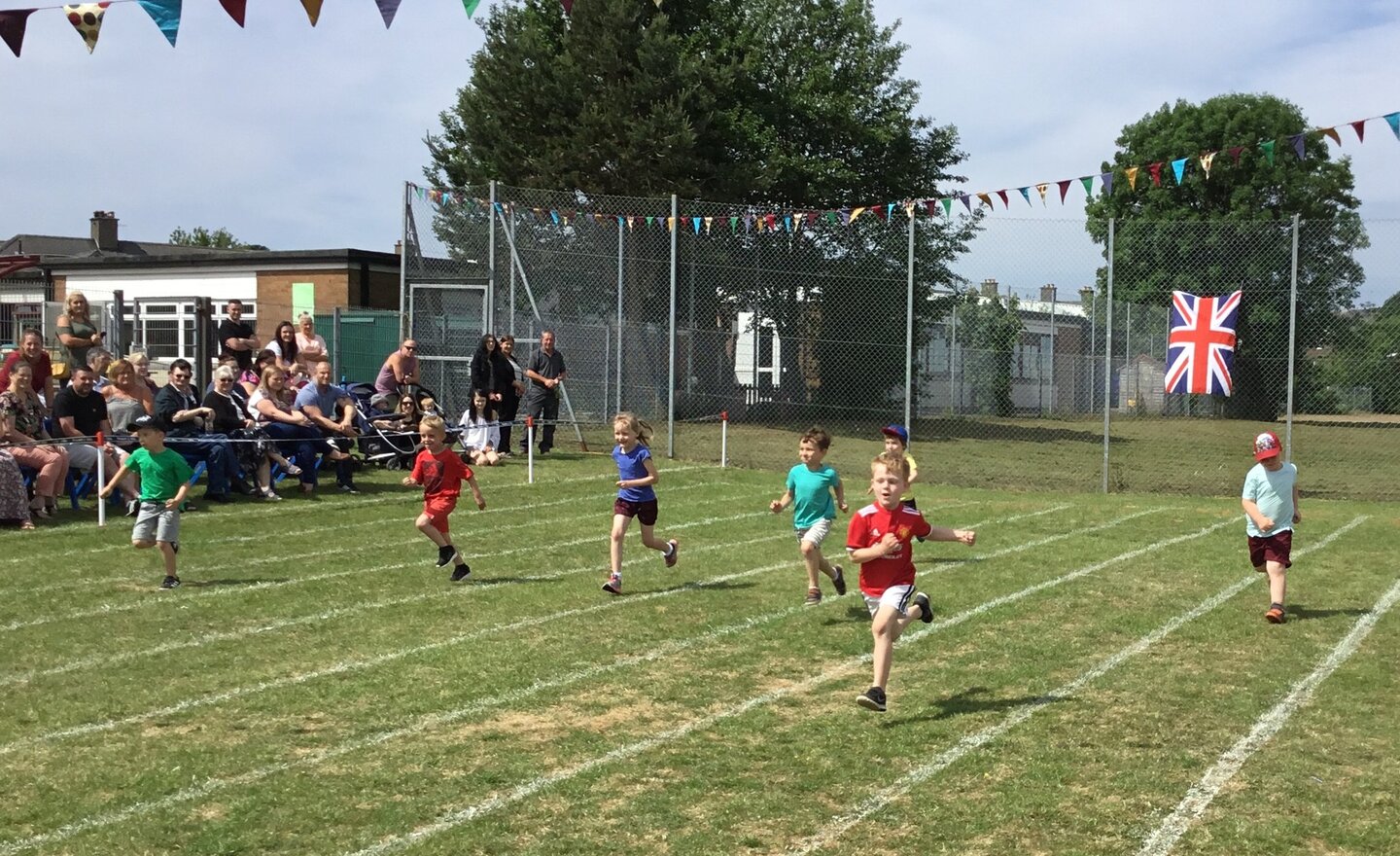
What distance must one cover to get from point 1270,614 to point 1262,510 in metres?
0.95

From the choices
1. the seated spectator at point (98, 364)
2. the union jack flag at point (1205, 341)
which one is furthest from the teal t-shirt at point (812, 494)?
the union jack flag at point (1205, 341)

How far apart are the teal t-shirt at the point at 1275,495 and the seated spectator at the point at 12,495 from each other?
37.1ft

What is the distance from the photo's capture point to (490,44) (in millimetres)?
35562

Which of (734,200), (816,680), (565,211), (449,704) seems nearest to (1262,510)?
(816,680)

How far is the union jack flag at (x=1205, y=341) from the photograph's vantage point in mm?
19797

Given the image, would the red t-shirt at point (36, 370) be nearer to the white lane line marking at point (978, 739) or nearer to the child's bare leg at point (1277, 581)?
the white lane line marking at point (978, 739)

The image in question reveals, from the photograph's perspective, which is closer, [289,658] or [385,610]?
[289,658]

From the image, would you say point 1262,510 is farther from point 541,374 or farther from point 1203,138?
point 1203,138

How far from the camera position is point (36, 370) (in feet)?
54.1

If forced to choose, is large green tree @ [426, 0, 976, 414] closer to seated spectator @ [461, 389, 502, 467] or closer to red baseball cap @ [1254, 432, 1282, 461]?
seated spectator @ [461, 389, 502, 467]

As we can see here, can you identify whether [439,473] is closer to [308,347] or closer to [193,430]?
[193,430]

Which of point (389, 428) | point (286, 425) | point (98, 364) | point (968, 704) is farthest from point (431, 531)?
point (389, 428)

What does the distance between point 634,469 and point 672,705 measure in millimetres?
4117

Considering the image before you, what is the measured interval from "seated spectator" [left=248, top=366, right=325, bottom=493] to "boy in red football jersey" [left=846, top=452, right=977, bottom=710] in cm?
1041
